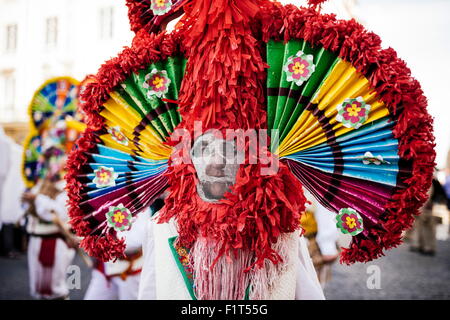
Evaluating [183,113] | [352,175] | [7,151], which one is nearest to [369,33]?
[352,175]

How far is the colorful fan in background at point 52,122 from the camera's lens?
328 cm

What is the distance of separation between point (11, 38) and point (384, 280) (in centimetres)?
685

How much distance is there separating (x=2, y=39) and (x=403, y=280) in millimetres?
6746

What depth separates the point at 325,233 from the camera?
2850 millimetres

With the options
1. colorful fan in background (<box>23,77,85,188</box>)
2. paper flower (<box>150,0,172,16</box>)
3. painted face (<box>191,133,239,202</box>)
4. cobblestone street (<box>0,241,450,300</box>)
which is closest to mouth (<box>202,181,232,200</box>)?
painted face (<box>191,133,239,202</box>)

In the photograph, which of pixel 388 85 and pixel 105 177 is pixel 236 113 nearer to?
pixel 388 85

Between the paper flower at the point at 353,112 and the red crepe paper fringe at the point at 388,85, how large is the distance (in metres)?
0.06

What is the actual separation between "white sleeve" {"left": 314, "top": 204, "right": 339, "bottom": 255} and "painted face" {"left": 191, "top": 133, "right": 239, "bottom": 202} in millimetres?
1705

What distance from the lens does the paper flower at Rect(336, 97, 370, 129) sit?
124 centimetres

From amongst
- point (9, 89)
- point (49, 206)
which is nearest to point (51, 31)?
point (9, 89)

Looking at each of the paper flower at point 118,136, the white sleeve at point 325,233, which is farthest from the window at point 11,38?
the paper flower at point 118,136

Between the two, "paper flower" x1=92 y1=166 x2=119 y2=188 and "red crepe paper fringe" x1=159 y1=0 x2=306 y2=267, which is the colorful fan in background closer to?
"paper flower" x1=92 y1=166 x2=119 y2=188

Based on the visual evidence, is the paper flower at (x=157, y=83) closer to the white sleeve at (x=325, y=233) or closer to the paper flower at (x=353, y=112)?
the paper flower at (x=353, y=112)
